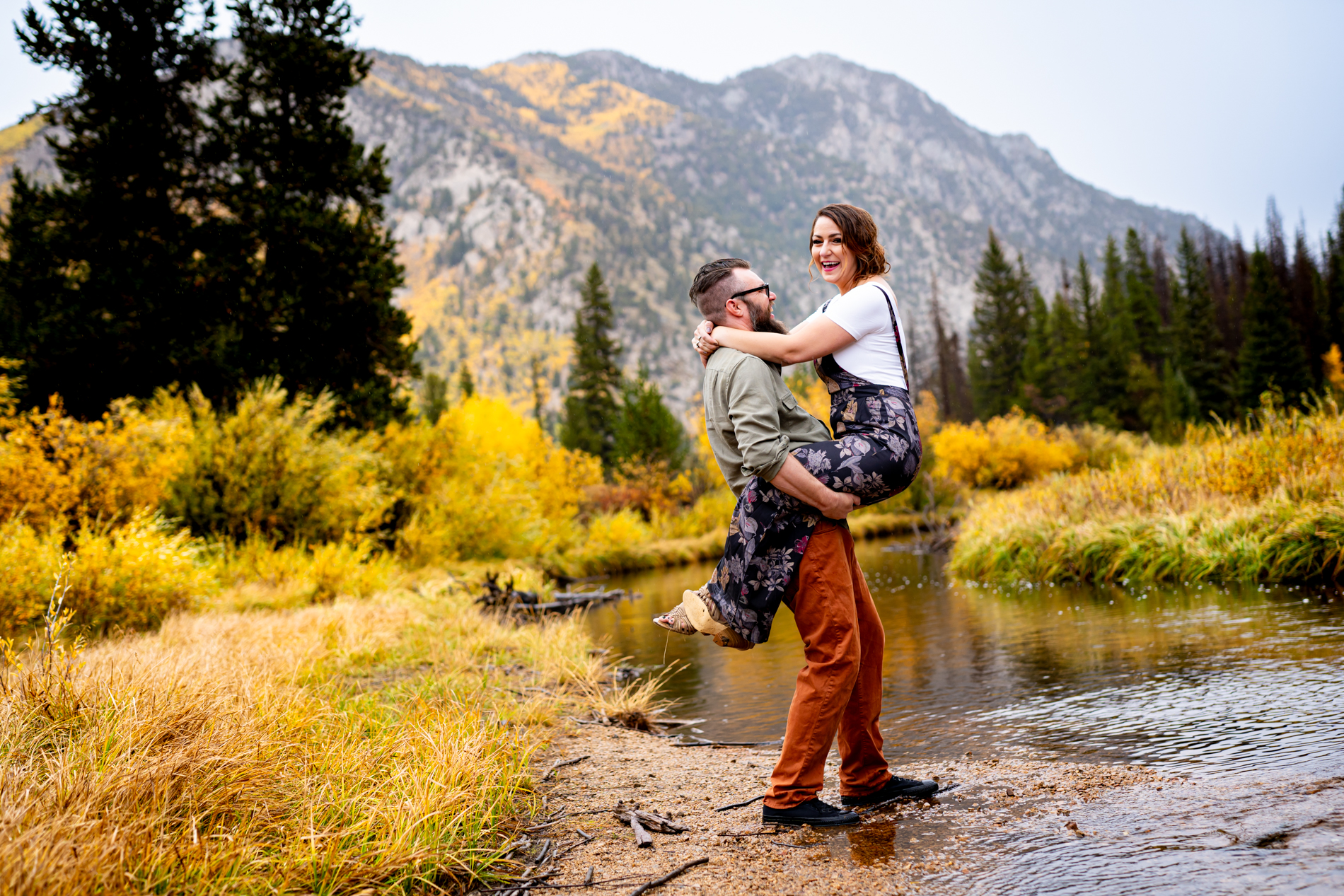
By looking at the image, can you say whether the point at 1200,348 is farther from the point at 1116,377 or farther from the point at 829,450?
the point at 829,450

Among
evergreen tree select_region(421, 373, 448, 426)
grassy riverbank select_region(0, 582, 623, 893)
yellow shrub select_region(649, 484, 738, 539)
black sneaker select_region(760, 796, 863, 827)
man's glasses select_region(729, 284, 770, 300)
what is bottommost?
yellow shrub select_region(649, 484, 738, 539)

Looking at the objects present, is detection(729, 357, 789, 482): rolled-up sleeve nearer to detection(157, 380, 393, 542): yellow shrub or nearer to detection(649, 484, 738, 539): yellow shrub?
detection(157, 380, 393, 542): yellow shrub

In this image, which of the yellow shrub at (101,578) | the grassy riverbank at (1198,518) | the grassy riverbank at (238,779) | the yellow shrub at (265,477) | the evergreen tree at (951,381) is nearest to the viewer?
the grassy riverbank at (238,779)

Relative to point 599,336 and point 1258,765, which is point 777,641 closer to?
point 1258,765

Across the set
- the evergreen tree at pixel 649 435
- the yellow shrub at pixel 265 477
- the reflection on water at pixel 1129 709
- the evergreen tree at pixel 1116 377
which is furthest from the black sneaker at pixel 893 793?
the evergreen tree at pixel 1116 377

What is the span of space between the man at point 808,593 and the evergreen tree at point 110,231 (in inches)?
579

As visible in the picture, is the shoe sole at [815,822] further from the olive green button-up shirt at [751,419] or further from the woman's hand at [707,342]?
the woman's hand at [707,342]

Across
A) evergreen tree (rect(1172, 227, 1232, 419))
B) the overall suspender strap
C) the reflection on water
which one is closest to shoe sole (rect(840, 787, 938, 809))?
the reflection on water

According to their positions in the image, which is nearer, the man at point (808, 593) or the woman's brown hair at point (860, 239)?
the man at point (808, 593)

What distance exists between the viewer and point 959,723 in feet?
15.3

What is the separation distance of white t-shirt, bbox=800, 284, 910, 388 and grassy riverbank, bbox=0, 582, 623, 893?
226cm

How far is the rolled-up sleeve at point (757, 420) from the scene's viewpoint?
9.67ft

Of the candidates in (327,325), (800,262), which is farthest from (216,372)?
(800,262)

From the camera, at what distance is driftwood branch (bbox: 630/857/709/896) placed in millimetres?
2502
